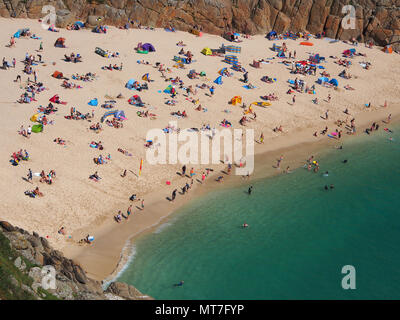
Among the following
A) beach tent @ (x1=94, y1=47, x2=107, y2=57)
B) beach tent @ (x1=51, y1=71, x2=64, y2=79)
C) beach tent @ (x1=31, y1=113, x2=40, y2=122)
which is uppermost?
beach tent @ (x1=94, y1=47, x2=107, y2=57)

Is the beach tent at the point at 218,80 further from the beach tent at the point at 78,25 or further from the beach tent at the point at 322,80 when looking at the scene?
the beach tent at the point at 78,25

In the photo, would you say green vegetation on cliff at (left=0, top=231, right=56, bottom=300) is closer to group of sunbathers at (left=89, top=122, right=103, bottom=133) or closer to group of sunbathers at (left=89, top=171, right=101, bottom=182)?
group of sunbathers at (left=89, top=171, right=101, bottom=182)

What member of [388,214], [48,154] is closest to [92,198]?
[48,154]

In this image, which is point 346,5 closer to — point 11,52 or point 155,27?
point 155,27

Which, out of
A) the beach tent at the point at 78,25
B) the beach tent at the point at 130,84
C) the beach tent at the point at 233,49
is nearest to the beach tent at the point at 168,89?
the beach tent at the point at 130,84

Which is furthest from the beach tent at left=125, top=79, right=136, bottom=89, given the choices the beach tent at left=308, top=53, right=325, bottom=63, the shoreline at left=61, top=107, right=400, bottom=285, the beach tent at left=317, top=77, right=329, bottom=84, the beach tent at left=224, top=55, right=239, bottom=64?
the beach tent at left=308, top=53, right=325, bottom=63

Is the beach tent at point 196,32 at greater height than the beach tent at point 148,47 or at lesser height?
greater
